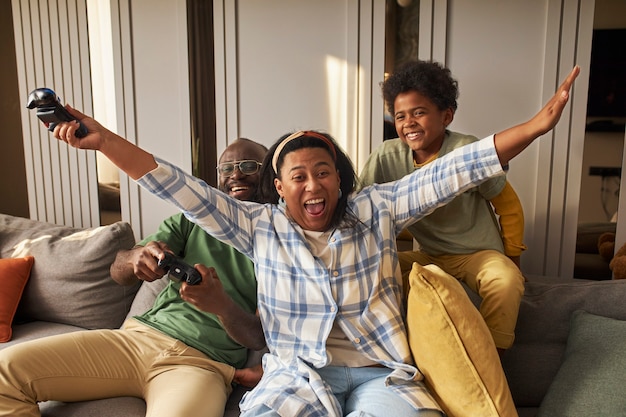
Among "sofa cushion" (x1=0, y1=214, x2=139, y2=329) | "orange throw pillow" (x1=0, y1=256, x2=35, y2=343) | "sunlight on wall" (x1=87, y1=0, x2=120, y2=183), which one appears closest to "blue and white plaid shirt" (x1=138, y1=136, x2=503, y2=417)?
"sofa cushion" (x1=0, y1=214, x2=139, y2=329)

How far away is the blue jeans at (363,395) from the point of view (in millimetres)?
1372

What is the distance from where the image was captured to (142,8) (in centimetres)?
259

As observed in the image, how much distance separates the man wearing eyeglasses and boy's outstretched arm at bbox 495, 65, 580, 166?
Answer: 826 millimetres

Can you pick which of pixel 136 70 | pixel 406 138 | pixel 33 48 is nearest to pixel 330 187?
pixel 406 138

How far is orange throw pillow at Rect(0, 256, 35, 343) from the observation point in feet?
7.16

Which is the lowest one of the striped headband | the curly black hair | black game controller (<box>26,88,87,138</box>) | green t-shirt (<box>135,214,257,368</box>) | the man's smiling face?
green t-shirt (<box>135,214,257,368</box>)

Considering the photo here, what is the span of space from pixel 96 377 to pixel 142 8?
1.69 meters

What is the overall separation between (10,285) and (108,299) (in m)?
0.38

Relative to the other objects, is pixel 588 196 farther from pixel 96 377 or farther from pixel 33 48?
pixel 33 48

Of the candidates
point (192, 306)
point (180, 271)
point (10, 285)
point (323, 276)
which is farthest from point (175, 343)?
point (10, 285)

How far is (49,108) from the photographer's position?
1324mm

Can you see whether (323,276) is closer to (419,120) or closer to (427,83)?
(419,120)

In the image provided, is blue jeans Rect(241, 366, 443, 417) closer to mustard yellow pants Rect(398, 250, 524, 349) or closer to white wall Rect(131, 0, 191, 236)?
mustard yellow pants Rect(398, 250, 524, 349)

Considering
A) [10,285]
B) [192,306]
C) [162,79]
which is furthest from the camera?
[162,79]
